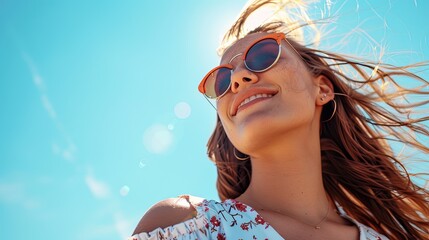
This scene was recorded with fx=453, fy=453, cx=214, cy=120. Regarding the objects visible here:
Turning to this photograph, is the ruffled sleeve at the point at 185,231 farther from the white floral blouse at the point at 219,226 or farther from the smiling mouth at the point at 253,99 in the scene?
the smiling mouth at the point at 253,99

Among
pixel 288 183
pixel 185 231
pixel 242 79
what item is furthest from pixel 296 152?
pixel 185 231

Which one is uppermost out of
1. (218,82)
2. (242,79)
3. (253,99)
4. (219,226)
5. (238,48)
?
(238,48)

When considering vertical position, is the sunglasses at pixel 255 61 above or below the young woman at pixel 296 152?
above

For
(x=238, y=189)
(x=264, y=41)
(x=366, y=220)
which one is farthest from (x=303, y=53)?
(x=366, y=220)

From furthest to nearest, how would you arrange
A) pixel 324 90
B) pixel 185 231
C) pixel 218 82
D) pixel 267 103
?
pixel 324 90 < pixel 218 82 < pixel 267 103 < pixel 185 231

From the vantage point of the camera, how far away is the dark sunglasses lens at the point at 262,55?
3.56m

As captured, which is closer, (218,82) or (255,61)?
(255,61)

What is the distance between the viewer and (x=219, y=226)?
276 cm

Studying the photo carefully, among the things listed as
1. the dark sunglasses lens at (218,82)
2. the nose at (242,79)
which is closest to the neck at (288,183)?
the nose at (242,79)

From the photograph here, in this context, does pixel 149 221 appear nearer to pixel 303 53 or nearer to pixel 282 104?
pixel 282 104

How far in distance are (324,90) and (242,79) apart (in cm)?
90

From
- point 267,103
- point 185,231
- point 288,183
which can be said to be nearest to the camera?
point 185,231

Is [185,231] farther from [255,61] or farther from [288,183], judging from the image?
[255,61]

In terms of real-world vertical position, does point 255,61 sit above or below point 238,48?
below
